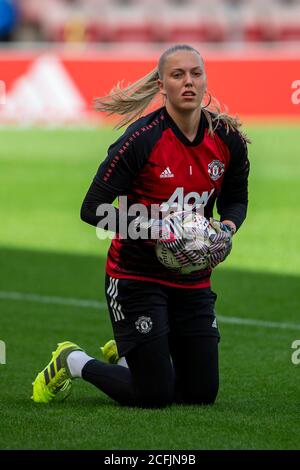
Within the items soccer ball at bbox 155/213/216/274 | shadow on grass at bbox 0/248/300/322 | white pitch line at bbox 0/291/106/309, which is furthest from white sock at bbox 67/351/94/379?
white pitch line at bbox 0/291/106/309

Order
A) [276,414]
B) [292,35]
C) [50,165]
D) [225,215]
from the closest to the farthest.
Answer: [276,414], [225,215], [50,165], [292,35]

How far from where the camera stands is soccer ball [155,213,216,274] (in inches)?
249

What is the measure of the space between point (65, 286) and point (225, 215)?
4.37 meters

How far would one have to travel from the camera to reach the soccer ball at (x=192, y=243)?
632 centimetres

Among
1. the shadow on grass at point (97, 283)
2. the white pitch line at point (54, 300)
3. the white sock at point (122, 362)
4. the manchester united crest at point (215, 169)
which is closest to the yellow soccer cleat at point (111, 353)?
the white sock at point (122, 362)

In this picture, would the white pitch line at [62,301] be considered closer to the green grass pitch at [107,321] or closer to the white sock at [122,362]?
the green grass pitch at [107,321]

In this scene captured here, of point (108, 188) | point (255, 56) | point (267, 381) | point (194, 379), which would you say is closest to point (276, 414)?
point (194, 379)

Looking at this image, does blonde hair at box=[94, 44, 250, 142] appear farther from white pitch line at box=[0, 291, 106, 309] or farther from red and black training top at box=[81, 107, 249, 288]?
white pitch line at box=[0, 291, 106, 309]

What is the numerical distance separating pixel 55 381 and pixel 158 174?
1.35 m

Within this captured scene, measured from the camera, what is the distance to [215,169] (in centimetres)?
662

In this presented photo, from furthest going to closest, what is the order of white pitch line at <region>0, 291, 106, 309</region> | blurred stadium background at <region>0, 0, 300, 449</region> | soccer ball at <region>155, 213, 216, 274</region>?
white pitch line at <region>0, 291, 106, 309</region> → soccer ball at <region>155, 213, 216, 274</region> → blurred stadium background at <region>0, 0, 300, 449</region>

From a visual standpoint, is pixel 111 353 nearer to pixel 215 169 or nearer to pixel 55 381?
pixel 55 381

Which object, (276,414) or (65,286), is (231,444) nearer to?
(276,414)
